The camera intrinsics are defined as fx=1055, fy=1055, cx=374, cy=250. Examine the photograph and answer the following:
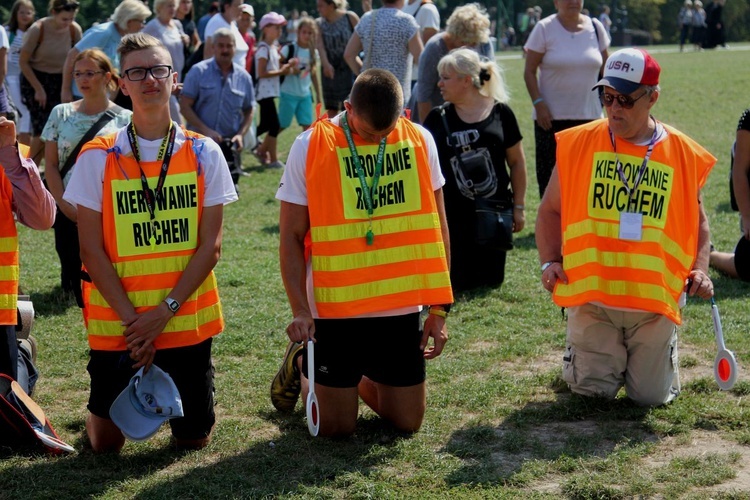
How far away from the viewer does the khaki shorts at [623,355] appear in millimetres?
5258

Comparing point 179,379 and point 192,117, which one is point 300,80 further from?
point 179,379

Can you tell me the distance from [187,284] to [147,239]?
0.87ft

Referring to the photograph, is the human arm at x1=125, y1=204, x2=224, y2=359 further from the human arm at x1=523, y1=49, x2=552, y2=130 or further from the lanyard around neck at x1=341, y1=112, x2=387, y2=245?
the human arm at x1=523, y1=49, x2=552, y2=130

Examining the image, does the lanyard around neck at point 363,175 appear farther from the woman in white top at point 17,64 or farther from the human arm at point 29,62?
the woman in white top at point 17,64

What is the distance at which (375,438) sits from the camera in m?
4.96

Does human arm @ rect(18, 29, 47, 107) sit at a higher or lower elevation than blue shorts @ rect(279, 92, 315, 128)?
higher

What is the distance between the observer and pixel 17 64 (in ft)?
39.2

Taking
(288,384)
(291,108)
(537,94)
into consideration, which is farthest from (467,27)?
(291,108)

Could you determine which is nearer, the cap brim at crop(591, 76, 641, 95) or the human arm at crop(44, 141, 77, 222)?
the cap brim at crop(591, 76, 641, 95)

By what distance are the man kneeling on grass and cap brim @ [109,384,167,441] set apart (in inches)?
30.3

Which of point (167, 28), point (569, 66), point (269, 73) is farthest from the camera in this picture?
point (269, 73)

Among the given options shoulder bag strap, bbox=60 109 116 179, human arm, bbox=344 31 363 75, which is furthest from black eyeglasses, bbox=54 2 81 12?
shoulder bag strap, bbox=60 109 116 179

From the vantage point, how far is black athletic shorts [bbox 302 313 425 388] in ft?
16.0

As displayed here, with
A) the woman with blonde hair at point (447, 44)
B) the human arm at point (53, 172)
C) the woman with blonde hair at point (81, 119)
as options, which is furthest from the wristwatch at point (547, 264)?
the woman with blonde hair at point (447, 44)
